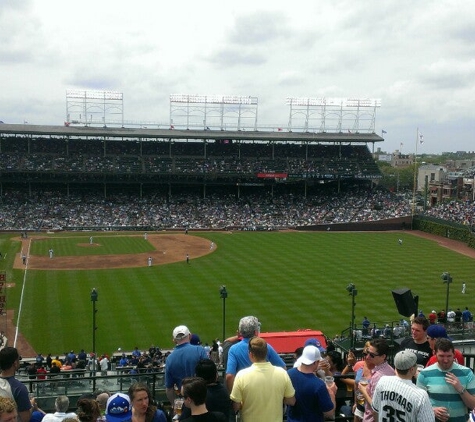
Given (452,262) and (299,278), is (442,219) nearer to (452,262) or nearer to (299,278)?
(452,262)

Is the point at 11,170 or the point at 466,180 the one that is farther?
the point at 466,180

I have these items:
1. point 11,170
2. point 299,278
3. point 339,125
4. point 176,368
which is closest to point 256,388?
point 176,368

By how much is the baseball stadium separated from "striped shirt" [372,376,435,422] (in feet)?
18.1

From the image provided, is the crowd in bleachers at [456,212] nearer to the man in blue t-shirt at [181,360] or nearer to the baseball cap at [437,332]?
the baseball cap at [437,332]

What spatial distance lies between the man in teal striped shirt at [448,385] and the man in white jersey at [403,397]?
1.72 feet

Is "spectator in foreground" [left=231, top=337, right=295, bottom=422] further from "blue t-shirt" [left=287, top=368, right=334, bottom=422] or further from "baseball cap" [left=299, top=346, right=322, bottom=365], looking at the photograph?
"baseball cap" [left=299, top=346, right=322, bottom=365]

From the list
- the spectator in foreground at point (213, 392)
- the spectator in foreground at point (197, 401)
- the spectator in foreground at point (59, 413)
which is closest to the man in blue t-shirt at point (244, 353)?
the spectator in foreground at point (213, 392)

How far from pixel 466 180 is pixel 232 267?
259ft

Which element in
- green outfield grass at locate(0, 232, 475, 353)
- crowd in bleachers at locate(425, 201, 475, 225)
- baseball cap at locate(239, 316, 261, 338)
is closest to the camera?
baseball cap at locate(239, 316, 261, 338)

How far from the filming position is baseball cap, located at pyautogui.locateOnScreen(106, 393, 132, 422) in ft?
20.0

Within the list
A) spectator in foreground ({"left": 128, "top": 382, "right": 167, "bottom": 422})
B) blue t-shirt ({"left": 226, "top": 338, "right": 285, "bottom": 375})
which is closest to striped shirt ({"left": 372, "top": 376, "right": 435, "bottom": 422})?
blue t-shirt ({"left": 226, "top": 338, "right": 285, "bottom": 375})

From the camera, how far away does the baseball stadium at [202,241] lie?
28922 mm

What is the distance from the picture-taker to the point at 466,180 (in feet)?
351

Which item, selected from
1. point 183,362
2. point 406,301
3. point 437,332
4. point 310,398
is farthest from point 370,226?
point 310,398
